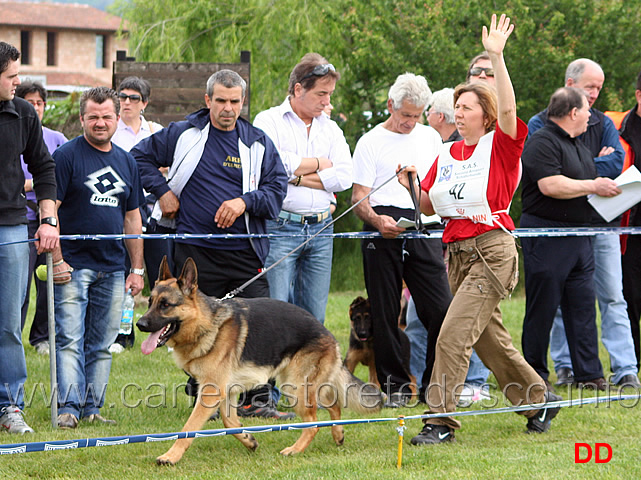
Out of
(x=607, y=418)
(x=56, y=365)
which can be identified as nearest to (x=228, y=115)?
(x=56, y=365)

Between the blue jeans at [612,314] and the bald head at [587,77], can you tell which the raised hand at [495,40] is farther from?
the blue jeans at [612,314]

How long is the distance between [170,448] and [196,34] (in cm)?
1336

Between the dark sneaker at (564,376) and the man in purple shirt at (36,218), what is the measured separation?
463cm

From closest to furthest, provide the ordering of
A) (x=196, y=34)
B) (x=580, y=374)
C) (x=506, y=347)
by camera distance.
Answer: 1. (x=506, y=347)
2. (x=580, y=374)
3. (x=196, y=34)

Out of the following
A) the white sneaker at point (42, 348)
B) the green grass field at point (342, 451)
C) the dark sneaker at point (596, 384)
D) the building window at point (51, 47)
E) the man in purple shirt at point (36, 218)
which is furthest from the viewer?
the building window at point (51, 47)

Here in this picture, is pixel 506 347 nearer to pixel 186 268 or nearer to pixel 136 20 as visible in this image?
pixel 186 268

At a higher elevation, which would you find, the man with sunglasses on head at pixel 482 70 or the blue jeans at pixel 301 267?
the man with sunglasses on head at pixel 482 70

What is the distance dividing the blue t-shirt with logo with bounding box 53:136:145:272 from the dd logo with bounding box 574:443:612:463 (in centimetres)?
314

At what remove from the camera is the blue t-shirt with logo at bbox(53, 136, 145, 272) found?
555 centimetres

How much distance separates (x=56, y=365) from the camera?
550 centimetres

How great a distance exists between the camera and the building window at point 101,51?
6253 centimetres

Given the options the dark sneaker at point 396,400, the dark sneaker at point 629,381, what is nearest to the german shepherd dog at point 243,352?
the dark sneaker at point 396,400

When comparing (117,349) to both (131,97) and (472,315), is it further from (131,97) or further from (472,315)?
(472,315)

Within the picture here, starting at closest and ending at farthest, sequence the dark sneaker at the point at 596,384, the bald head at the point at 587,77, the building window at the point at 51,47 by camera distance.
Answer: the dark sneaker at the point at 596,384 < the bald head at the point at 587,77 < the building window at the point at 51,47
